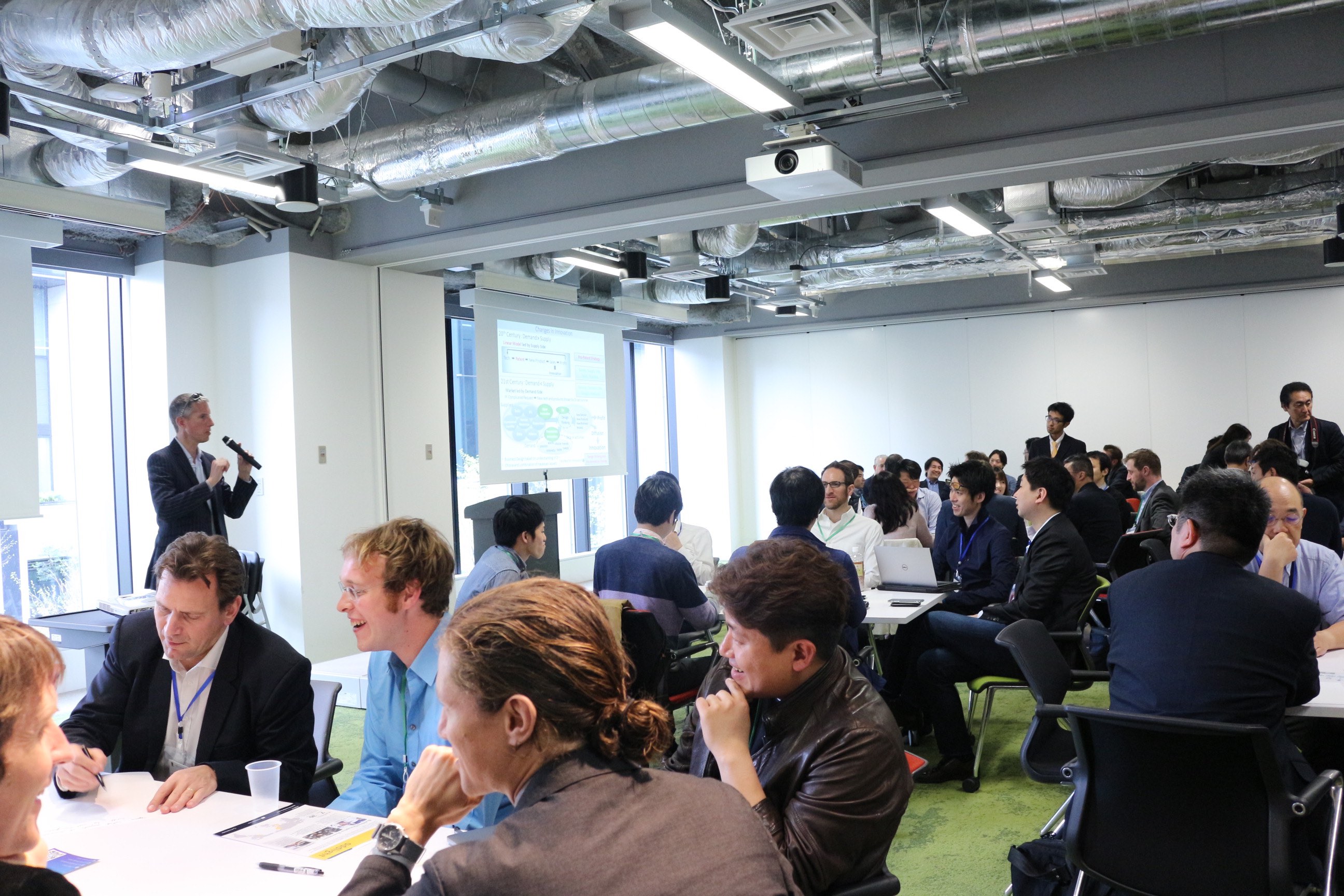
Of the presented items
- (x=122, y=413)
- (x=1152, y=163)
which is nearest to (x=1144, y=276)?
(x=1152, y=163)

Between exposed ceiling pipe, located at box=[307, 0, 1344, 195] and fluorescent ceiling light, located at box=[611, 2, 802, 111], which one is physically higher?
exposed ceiling pipe, located at box=[307, 0, 1344, 195]

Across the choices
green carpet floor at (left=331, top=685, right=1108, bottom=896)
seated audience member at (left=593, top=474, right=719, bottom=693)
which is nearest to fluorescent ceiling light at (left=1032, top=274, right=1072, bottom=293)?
green carpet floor at (left=331, top=685, right=1108, bottom=896)

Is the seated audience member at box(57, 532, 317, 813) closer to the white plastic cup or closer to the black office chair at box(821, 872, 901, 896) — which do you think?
the white plastic cup

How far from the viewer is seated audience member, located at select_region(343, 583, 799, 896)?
110 centimetres

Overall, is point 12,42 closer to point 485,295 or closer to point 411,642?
point 411,642

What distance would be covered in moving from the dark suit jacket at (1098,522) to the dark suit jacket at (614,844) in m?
5.23

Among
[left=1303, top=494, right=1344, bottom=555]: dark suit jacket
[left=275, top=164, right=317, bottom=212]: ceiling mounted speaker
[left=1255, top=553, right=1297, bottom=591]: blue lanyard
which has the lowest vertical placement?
[left=1255, top=553, right=1297, bottom=591]: blue lanyard

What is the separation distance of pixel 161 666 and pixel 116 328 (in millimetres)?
5231

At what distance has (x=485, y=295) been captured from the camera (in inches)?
345

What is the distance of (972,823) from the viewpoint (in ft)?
12.7

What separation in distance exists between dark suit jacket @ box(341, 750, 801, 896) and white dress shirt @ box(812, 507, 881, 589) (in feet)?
13.5

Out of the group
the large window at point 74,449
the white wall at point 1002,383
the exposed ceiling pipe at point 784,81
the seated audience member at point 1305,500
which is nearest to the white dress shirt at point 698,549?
the exposed ceiling pipe at point 784,81

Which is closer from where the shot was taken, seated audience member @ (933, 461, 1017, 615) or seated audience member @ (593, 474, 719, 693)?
seated audience member @ (593, 474, 719, 693)

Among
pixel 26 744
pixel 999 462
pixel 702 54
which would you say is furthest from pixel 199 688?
pixel 999 462
